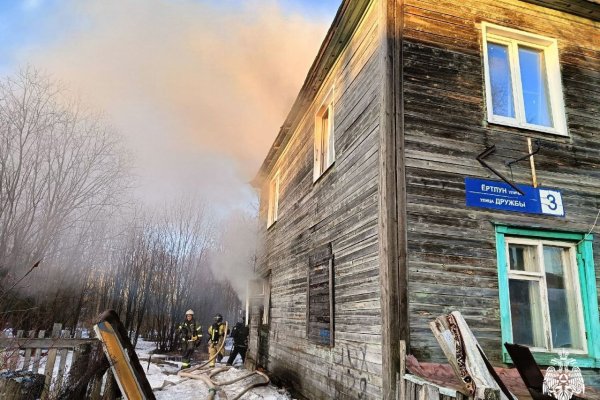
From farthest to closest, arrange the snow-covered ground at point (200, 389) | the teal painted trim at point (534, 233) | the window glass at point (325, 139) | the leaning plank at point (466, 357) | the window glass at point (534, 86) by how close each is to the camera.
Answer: the window glass at point (325, 139) < the snow-covered ground at point (200, 389) < the window glass at point (534, 86) < the teal painted trim at point (534, 233) < the leaning plank at point (466, 357)

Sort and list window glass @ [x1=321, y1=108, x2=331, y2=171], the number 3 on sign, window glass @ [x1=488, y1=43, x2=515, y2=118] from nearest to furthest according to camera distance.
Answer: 1. the number 3 on sign
2. window glass @ [x1=488, y1=43, x2=515, y2=118]
3. window glass @ [x1=321, y1=108, x2=331, y2=171]

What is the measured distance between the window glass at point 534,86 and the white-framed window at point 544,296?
6.47 feet

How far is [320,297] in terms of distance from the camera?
24.8ft

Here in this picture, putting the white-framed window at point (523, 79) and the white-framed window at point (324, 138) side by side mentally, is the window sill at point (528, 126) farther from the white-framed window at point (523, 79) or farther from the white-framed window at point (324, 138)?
the white-framed window at point (324, 138)

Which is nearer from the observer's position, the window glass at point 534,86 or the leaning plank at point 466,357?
the leaning plank at point 466,357

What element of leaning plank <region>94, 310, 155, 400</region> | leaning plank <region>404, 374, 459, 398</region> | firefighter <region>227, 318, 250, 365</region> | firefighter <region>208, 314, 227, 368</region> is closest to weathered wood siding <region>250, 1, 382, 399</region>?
leaning plank <region>404, 374, 459, 398</region>

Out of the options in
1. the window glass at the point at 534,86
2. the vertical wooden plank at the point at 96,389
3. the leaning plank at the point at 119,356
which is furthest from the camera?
the window glass at the point at 534,86

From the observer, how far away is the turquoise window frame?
519 cm

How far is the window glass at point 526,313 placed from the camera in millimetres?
5320

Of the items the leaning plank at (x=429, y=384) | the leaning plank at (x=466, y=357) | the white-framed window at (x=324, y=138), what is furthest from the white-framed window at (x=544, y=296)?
the white-framed window at (x=324, y=138)

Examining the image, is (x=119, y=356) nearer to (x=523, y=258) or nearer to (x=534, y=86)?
(x=523, y=258)

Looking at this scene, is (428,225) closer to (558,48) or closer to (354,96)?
(354,96)

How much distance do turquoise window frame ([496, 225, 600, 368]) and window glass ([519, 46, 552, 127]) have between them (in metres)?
1.79

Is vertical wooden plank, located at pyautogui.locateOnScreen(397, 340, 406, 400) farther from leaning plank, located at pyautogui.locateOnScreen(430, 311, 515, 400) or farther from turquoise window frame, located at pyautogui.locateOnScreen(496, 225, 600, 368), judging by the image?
leaning plank, located at pyautogui.locateOnScreen(430, 311, 515, 400)
